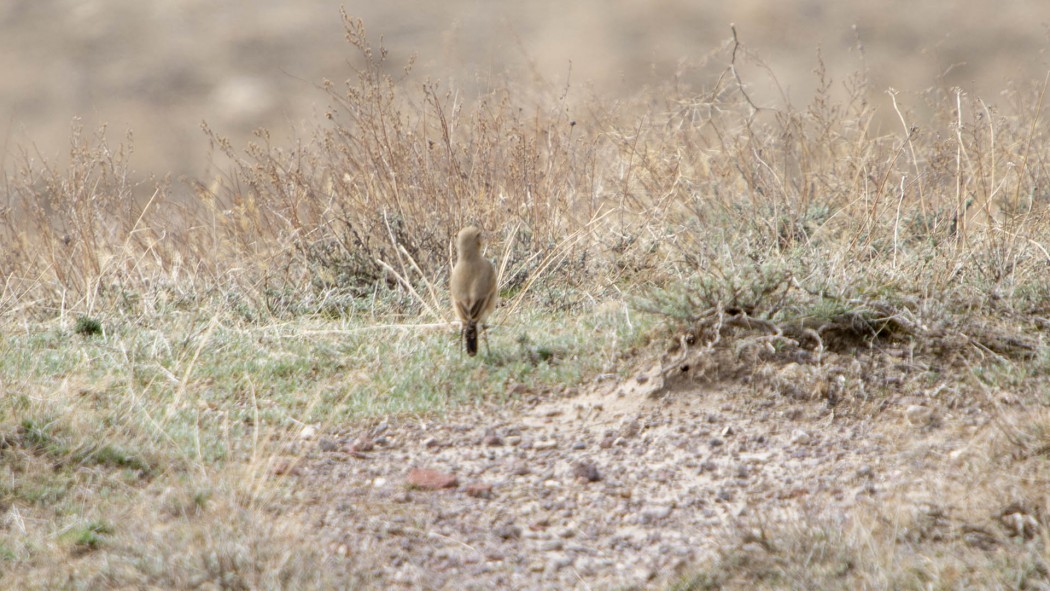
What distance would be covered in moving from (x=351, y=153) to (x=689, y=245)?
81.1 inches

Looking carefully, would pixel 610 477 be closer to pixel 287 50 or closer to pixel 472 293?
pixel 472 293

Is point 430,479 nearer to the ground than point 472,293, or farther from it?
nearer to the ground

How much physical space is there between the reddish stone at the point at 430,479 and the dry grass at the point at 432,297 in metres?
0.50

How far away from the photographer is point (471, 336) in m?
4.92

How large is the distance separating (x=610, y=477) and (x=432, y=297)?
1.99 meters

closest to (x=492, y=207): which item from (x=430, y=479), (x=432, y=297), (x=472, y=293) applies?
(x=432, y=297)

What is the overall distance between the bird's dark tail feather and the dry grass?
0.36ft

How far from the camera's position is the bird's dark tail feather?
491 centimetres

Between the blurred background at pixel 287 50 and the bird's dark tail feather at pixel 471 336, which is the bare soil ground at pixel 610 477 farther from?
the blurred background at pixel 287 50

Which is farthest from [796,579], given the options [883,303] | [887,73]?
[887,73]

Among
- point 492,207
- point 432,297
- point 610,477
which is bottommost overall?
point 610,477

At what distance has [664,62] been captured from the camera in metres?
15.2

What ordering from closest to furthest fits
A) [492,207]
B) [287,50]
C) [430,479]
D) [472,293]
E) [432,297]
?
[430,479] → [472,293] → [432,297] → [492,207] → [287,50]

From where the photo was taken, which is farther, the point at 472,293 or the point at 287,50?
the point at 287,50
